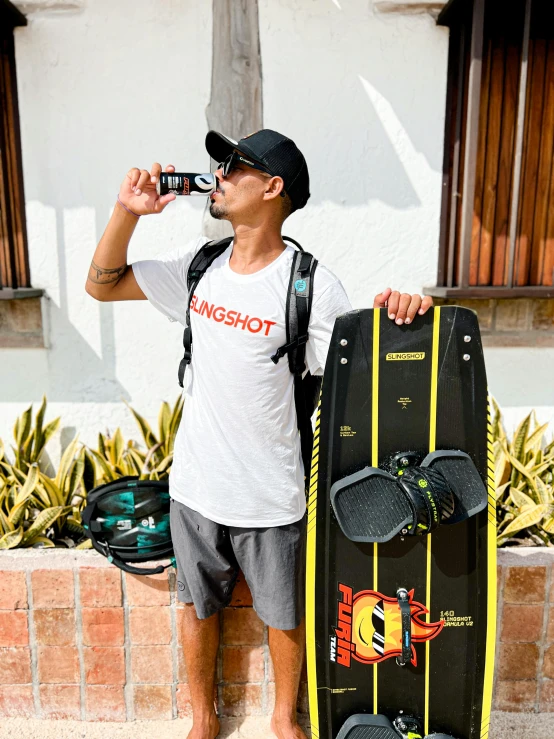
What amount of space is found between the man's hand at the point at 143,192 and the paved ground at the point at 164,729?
212 centimetres

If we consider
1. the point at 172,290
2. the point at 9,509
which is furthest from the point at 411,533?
the point at 9,509

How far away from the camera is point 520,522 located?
2.57 metres

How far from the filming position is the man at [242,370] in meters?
1.88

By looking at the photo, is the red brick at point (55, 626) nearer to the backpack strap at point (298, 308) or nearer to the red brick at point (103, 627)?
the red brick at point (103, 627)

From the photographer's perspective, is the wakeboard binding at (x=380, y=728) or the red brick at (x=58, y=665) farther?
the red brick at (x=58, y=665)

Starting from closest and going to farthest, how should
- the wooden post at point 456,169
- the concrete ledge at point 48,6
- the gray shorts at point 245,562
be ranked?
the gray shorts at point 245,562 < the concrete ledge at point 48,6 < the wooden post at point 456,169

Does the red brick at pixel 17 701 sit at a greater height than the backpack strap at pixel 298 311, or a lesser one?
lesser

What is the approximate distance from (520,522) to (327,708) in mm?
1203

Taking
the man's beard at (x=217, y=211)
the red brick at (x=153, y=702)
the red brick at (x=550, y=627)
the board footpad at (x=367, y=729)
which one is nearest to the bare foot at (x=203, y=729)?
the red brick at (x=153, y=702)

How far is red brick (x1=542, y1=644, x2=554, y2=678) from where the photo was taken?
239 cm

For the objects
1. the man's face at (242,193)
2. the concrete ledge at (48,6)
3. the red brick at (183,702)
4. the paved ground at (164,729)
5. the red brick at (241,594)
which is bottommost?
the paved ground at (164,729)

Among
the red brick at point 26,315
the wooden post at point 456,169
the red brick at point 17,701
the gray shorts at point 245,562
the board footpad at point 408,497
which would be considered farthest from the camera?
the red brick at point 26,315

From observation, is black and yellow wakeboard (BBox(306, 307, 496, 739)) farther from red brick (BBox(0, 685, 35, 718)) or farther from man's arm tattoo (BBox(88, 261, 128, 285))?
red brick (BBox(0, 685, 35, 718))

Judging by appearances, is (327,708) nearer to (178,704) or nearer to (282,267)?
(178,704)
